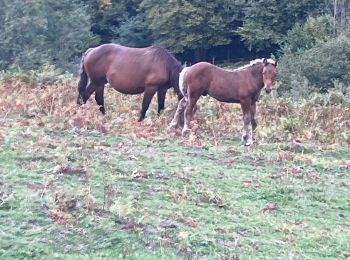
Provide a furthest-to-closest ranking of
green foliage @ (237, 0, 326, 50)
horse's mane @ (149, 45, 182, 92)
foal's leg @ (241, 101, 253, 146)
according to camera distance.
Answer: green foliage @ (237, 0, 326, 50) → horse's mane @ (149, 45, 182, 92) → foal's leg @ (241, 101, 253, 146)

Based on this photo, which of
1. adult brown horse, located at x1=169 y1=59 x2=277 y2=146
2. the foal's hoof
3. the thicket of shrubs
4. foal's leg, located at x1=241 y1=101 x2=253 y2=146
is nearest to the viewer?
foal's leg, located at x1=241 y1=101 x2=253 y2=146

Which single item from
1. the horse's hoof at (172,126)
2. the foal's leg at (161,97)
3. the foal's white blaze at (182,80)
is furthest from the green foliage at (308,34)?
the horse's hoof at (172,126)

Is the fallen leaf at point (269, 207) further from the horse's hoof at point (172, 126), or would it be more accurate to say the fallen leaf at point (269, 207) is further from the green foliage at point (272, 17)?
the green foliage at point (272, 17)

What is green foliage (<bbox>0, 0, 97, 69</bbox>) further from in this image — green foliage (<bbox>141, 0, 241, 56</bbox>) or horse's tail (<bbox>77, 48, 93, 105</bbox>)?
horse's tail (<bbox>77, 48, 93, 105</bbox>)

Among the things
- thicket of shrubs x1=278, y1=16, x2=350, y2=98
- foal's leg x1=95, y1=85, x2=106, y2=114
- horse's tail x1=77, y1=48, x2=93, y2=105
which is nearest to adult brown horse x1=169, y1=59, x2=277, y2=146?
foal's leg x1=95, y1=85, x2=106, y2=114

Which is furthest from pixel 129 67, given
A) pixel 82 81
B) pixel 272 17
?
pixel 272 17

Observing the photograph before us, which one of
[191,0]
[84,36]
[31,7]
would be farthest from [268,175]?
[191,0]

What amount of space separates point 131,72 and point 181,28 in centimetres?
4166

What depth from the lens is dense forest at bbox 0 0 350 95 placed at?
137 ft

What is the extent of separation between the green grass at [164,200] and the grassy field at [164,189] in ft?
0.04

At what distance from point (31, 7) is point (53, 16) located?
316 centimetres

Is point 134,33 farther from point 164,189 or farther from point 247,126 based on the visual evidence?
point 164,189

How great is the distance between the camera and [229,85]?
11195mm

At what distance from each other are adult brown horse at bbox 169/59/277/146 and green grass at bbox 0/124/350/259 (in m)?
1.53
